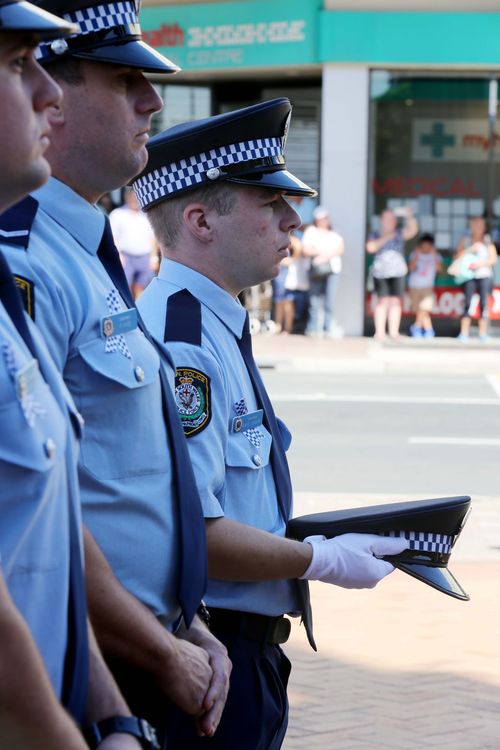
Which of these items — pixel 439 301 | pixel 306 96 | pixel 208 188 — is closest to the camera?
pixel 208 188

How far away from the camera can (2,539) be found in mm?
1659

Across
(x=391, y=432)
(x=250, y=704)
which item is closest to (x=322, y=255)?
(x=391, y=432)

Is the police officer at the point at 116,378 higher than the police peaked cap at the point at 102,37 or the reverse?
the reverse

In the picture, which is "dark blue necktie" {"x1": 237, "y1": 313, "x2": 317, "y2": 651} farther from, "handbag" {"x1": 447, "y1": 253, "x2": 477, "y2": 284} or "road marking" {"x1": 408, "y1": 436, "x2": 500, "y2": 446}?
"handbag" {"x1": 447, "y1": 253, "x2": 477, "y2": 284}

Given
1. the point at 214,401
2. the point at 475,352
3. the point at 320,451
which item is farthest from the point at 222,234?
the point at 475,352

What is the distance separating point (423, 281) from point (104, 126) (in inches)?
739

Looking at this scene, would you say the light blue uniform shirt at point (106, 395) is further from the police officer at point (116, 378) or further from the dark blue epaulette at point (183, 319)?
the dark blue epaulette at point (183, 319)

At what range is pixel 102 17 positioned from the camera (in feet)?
7.90

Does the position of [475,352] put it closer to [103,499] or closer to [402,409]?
[402,409]

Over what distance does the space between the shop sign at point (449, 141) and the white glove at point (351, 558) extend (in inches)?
771

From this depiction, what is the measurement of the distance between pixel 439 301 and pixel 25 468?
1996 cm

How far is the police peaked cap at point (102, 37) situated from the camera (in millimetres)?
2363

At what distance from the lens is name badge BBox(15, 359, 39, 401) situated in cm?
166

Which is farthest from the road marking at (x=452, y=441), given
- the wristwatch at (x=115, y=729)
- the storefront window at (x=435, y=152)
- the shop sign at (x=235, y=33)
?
the shop sign at (x=235, y=33)
